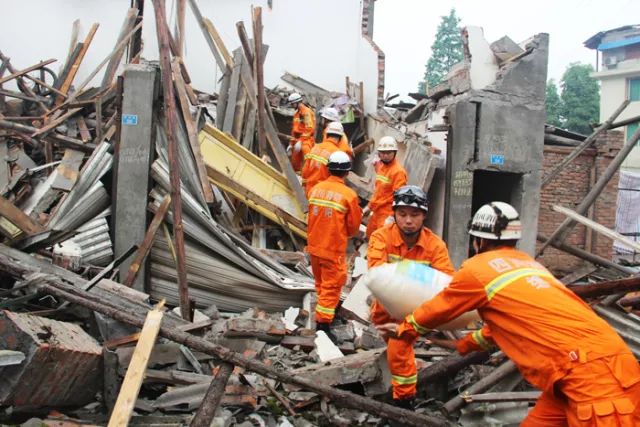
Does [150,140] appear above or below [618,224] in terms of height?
above

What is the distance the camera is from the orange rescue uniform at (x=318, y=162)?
7.54m

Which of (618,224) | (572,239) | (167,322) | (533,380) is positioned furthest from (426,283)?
(618,224)

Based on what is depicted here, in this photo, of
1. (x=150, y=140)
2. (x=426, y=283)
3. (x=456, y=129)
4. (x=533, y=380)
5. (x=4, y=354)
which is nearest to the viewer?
(x=533, y=380)

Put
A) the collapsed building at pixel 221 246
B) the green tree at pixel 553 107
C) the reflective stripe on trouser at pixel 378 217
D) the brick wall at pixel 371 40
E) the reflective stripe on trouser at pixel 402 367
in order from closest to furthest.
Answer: the collapsed building at pixel 221 246
the reflective stripe on trouser at pixel 402 367
the reflective stripe on trouser at pixel 378 217
the brick wall at pixel 371 40
the green tree at pixel 553 107

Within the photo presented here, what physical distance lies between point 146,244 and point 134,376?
2943mm

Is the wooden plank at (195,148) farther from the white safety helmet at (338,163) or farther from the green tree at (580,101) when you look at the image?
the green tree at (580,101)

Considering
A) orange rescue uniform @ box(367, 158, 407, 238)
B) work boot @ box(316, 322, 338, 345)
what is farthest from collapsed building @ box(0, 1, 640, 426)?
orange rescue uniform @ box(367, 158, 407, 238)

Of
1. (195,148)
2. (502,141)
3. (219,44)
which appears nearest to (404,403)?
(195,148)

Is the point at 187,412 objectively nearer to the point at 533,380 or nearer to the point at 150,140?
the point at 533,380

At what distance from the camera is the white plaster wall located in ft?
44.6

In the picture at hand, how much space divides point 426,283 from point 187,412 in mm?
1826

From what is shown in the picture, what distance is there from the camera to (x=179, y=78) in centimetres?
718

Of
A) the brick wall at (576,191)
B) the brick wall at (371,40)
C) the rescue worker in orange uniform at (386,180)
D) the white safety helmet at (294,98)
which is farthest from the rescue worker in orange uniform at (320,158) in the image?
the brick wall at (576,191)

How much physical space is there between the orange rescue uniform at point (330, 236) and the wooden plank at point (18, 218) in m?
2.58
